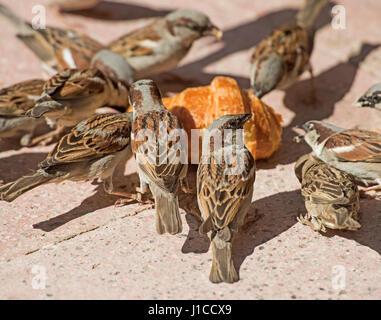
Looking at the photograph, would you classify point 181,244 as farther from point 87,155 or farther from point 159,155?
point 87,155

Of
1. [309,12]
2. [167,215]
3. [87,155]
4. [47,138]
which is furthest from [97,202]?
[309,12]

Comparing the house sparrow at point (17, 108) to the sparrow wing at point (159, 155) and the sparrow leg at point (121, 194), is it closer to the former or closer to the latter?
the sparrow leg at point (121, 194)

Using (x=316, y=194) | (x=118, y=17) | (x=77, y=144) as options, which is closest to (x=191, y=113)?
(x=77, y=144)

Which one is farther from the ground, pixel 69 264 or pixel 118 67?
pixel 118 67

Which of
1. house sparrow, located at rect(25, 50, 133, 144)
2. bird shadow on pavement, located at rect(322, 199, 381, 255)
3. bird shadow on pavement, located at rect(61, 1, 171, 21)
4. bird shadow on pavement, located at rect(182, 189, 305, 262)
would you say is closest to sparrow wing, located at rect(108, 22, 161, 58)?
house sparrow, located at rect(25, 50, 133, 144)

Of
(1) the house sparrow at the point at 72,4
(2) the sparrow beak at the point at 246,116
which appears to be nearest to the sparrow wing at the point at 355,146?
(2) the sparrow beak at the point at 246,116

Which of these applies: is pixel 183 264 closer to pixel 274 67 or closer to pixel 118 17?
pixel 274 67

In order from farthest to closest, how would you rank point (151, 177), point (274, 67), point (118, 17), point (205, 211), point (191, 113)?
point (118, 17), point (274, 67), point (191, 113), point (151, 177), point (205, 211)
